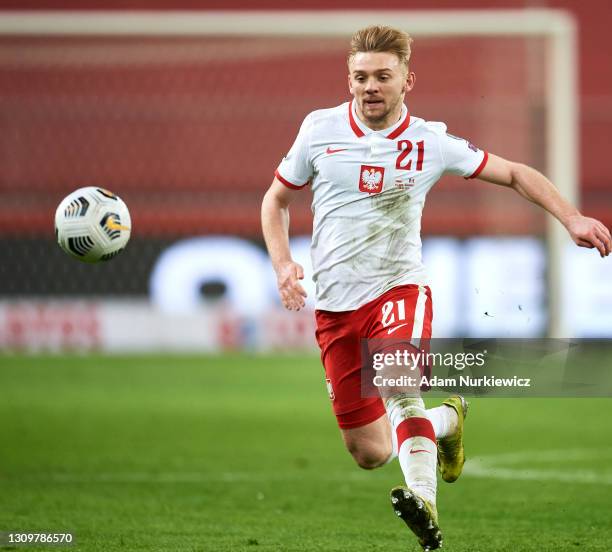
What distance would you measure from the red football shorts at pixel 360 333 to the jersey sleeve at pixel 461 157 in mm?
586

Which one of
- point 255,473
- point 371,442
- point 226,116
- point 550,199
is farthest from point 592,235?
point 226,116

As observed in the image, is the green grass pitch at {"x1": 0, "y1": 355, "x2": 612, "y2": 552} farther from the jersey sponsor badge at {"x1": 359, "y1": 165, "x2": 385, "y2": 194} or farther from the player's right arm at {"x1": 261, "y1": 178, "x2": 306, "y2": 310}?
the jersey sponsor badge at {"x1": 359, "y1": 165, "x2": 385, "y2": 194}

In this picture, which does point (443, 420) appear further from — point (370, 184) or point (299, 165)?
point (299, 165)

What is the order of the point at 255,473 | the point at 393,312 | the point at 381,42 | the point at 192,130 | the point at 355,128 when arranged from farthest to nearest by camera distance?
1. the point at 192,130
2. the point at 255,473
3. the point at 355,128
4. the point at 393,312
5. the point at 381,42

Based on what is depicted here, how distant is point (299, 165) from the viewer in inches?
231

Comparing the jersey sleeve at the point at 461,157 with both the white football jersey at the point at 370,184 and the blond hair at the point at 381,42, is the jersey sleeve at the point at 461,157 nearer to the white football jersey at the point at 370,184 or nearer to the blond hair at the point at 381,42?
the white football jersey at the point at 370,184

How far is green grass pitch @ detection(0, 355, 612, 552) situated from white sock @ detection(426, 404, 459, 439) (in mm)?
529

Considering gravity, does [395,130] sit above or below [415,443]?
above

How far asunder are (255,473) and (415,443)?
358 cm

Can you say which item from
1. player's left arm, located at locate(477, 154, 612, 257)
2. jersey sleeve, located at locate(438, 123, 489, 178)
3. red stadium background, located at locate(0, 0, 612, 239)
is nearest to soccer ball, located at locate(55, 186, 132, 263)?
jersey sleeve, located at locate(438, 123, 489, 178)

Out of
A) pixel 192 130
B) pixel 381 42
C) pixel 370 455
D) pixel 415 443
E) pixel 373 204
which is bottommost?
pixel 192 130

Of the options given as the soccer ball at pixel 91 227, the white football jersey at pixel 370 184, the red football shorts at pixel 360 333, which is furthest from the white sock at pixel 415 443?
the soccer ball at pixel 91 227

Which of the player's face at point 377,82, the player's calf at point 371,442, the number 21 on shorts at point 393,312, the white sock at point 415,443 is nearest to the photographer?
the white sock at point 415,443

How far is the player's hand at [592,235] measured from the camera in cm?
537
